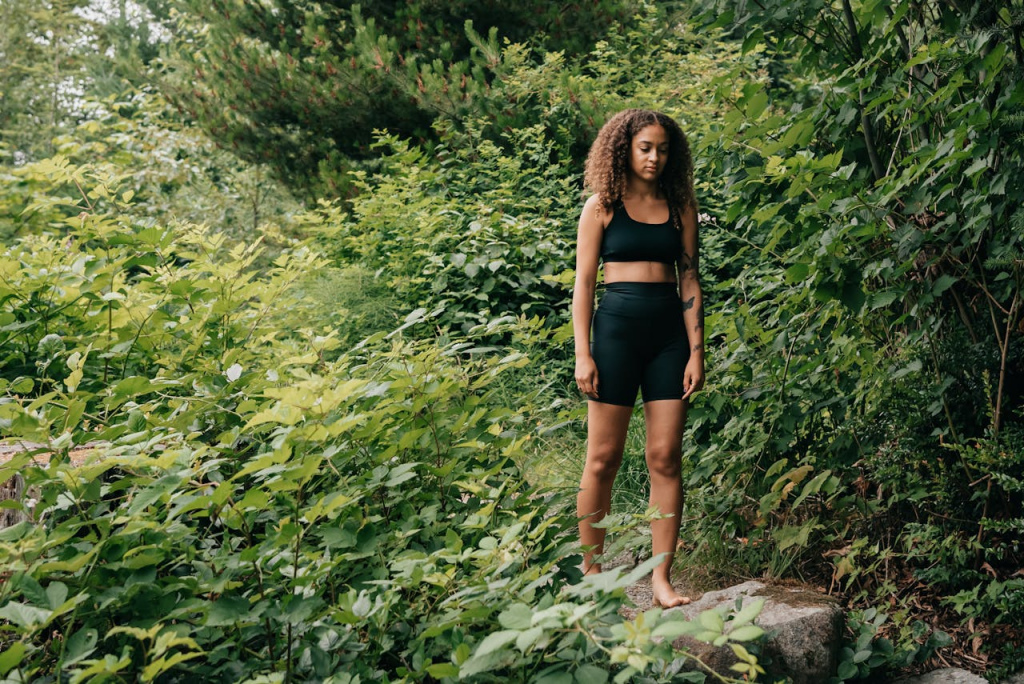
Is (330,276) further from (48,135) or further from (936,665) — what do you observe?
(48,135)

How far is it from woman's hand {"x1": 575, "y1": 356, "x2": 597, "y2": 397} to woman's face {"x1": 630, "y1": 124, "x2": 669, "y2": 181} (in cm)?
71

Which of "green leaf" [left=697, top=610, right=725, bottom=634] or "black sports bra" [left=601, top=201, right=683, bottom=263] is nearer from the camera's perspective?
"green leaf" [left=697, top=610, right=725, bottom=634]

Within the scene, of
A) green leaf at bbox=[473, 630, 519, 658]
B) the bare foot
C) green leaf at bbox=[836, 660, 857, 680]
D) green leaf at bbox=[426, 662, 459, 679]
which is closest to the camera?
green leaf at bbox=[473, 630, 519, 658]

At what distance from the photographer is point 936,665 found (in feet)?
10.6

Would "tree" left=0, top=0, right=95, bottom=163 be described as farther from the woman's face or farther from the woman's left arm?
the woman's left arm

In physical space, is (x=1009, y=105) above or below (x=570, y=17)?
below

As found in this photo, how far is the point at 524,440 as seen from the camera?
8.21 ft

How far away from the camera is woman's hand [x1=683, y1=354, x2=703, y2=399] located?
10.6ft

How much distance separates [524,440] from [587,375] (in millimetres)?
769

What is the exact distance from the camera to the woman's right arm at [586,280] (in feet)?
10.6

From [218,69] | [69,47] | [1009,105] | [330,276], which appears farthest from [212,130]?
[69,47]

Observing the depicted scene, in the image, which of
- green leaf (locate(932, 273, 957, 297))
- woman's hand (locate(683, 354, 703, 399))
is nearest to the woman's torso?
woman's hand (locate(683, 354, 703, 399))

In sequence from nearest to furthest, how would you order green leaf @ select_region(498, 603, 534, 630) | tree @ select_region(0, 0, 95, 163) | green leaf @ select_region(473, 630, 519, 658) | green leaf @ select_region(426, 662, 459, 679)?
green leaf @ select_region(473, 630, 519, 658) < green leaf @ select_region(498, 603, 534, 630) < green leaf @ select_region(426, 662, 459, 679) < tree @ select_region(0, 0, 95, 163)

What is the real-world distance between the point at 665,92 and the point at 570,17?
4.36 ft
